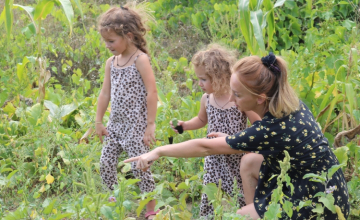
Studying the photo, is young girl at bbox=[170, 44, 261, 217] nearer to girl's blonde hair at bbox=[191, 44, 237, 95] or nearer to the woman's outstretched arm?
girl's blonde hair at bbox=[191, 44, 237, 95]

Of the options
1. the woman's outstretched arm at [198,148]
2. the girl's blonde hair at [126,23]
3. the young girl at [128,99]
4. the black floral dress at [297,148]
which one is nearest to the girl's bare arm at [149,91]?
the young girl at [128,99]

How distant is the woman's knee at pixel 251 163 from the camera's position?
2318 millimetres

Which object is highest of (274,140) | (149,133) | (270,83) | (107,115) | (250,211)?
(270,83)

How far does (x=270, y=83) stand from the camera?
7.02ft

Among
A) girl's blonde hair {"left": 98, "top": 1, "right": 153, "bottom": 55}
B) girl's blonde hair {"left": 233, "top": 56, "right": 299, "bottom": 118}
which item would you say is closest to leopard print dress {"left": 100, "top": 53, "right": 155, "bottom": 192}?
girl's blonde hair {"left": 98, "top": 1, "right": 153, "bottom": 55}

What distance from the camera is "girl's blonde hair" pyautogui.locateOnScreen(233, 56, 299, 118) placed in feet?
6.95

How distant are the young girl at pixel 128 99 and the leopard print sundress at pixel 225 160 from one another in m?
0.39

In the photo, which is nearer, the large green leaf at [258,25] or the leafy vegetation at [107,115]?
the leafy vegetation at [107,115]

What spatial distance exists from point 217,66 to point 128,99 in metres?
0.61

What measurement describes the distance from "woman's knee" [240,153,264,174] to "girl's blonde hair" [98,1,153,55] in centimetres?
98

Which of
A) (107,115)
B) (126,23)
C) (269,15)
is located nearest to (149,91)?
(126,23)

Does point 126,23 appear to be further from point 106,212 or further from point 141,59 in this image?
point 106,212

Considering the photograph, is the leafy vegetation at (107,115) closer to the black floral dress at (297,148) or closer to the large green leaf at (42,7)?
the large green leaf at (42,7)

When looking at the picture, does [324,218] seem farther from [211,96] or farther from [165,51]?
[165,51]
